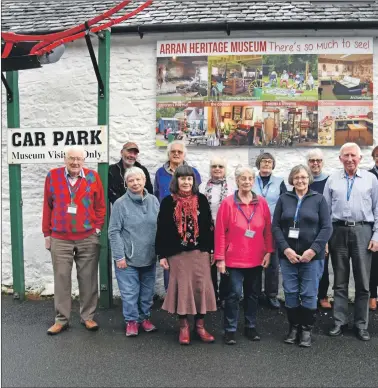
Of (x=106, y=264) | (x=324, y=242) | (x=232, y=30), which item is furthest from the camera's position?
(x=232, y=30)

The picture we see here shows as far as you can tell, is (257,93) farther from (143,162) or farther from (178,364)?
(178,364)

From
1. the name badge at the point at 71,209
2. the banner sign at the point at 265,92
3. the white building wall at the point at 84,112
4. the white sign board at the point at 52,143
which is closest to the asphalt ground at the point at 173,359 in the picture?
the name badge at the point at 71,209

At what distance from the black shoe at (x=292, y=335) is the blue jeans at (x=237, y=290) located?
42 cm

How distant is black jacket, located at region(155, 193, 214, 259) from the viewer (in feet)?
15.3

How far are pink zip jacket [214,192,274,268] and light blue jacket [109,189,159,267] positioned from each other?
2.34ft

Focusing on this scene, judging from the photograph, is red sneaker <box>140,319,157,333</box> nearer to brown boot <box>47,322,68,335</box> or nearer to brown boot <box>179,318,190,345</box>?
brown boot <box>179,318,190,345</box>

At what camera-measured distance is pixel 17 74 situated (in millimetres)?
6348

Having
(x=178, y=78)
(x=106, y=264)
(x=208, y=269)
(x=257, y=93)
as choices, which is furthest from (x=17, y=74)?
(x=208, y=269)

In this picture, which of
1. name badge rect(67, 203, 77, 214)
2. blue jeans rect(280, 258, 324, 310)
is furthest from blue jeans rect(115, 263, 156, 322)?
blue jeans rect(280, 258, 324, 310)

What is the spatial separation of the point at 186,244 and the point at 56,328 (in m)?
1.66

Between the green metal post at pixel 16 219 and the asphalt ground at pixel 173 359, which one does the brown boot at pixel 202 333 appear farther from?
the green metal post at pixel 16 219

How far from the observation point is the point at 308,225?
4.57 m

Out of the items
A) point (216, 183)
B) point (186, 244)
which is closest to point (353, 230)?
point (216, 183)

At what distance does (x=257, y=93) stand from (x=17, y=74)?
3.11 meters
